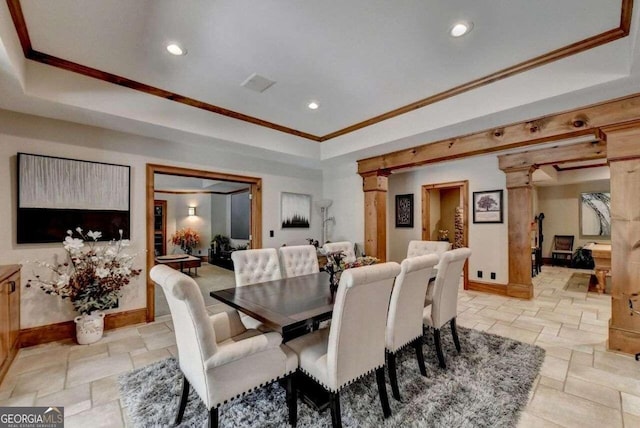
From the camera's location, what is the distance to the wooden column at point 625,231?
2660 mm

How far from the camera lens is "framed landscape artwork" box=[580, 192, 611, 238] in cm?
725

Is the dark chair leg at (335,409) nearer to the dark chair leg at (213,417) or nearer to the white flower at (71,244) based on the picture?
the dark chair leg at (213,417)

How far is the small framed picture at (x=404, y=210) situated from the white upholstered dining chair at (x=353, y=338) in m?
4.58

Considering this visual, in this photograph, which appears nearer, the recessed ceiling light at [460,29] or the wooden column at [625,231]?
the recessed ceiling light at [460,29]

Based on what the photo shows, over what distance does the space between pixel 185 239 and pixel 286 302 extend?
25.8 feet

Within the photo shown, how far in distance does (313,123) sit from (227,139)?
123 cm

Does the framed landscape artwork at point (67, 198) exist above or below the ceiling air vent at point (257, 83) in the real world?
below

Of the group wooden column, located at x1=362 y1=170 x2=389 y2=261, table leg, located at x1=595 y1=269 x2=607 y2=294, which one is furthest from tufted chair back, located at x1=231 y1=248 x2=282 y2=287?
table leg, located at x1=595 y1=269 x2=607 y2=294

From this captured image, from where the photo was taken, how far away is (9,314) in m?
2.48

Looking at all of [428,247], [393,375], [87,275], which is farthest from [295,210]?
[393,375]

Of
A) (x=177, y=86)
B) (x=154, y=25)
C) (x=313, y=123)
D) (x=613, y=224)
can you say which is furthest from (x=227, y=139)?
(x=613, y=224)

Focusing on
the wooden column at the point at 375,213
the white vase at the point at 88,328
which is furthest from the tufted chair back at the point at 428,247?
the white vase at the point at 88,328

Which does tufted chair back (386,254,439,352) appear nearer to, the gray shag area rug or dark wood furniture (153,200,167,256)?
the gray shag area rug

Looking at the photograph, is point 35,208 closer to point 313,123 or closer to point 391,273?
point 313,123
